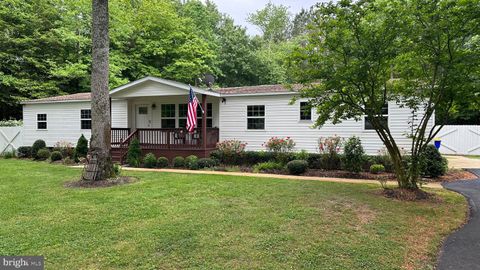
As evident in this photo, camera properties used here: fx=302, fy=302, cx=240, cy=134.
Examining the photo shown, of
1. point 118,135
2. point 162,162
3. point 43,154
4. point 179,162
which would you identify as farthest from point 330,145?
point 43,154

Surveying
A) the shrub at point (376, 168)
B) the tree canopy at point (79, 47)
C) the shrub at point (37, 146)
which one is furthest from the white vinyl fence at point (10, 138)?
the shrub at point (376, 168)

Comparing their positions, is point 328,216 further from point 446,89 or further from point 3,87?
point 3,87

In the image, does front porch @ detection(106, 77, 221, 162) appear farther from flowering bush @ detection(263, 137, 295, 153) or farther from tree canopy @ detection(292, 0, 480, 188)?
tree canopy @ detection(292, 0, 480, 188)

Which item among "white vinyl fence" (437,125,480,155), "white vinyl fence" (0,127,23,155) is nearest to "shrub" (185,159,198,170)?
"white vinyl fence" (0,127,23,155)

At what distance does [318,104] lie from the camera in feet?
25.1

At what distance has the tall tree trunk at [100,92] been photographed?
8.10 m

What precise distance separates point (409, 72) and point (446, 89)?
0.87 metres

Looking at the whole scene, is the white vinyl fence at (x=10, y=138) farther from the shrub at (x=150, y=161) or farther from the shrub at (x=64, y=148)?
the shrub at (x=150, y=161)

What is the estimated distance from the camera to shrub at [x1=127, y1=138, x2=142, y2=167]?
12203 millimetres

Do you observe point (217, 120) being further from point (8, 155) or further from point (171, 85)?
point (8, 155)

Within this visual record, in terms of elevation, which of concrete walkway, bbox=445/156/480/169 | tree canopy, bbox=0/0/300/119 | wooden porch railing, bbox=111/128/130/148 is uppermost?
tree canopy, bbox=0/0/300/119

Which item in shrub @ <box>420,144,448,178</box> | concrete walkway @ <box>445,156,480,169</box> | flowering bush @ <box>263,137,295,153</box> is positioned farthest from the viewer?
flowering bush @ <box>263,137,295,153</box>

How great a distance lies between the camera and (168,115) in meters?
15.0

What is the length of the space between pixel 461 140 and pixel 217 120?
13.9m
